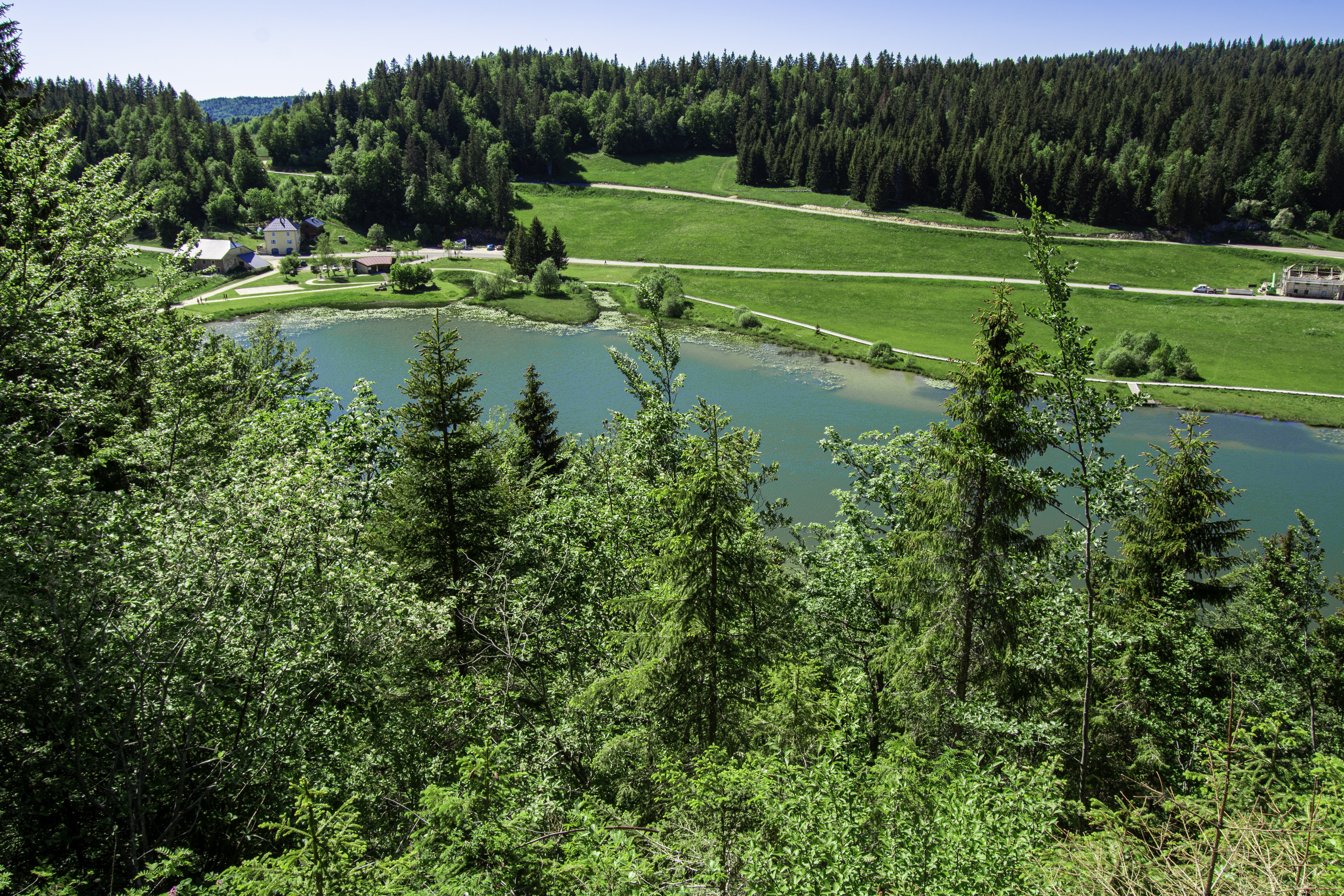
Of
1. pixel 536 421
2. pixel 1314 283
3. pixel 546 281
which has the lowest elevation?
pixel 536 421

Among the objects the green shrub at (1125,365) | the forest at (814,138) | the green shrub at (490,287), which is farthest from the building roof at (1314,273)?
the green shrub at (490,287)

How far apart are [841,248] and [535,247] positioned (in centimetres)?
4354

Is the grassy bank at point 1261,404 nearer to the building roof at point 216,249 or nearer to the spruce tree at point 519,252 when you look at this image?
the spruce tree at point 519,252

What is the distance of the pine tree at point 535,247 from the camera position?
92.9 meters

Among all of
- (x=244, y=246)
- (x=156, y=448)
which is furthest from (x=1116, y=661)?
(x=244, y=246)

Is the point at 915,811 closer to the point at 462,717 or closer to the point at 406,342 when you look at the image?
the point at 462,717

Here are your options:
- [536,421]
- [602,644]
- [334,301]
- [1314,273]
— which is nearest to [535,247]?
[334,301]

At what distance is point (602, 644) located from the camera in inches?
560

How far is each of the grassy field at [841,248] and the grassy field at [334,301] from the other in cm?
2678

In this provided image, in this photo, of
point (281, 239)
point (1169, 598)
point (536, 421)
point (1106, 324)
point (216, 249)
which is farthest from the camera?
point (281, 239)

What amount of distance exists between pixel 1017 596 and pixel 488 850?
449 inches

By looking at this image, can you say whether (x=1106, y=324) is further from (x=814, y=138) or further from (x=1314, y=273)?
(x=814, y=138)

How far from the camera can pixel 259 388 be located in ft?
83.7

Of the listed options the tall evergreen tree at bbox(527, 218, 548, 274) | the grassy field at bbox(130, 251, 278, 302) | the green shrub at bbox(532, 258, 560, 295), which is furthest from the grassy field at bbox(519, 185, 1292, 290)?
the grassy field at bbox(130, 251, 278, 302)
